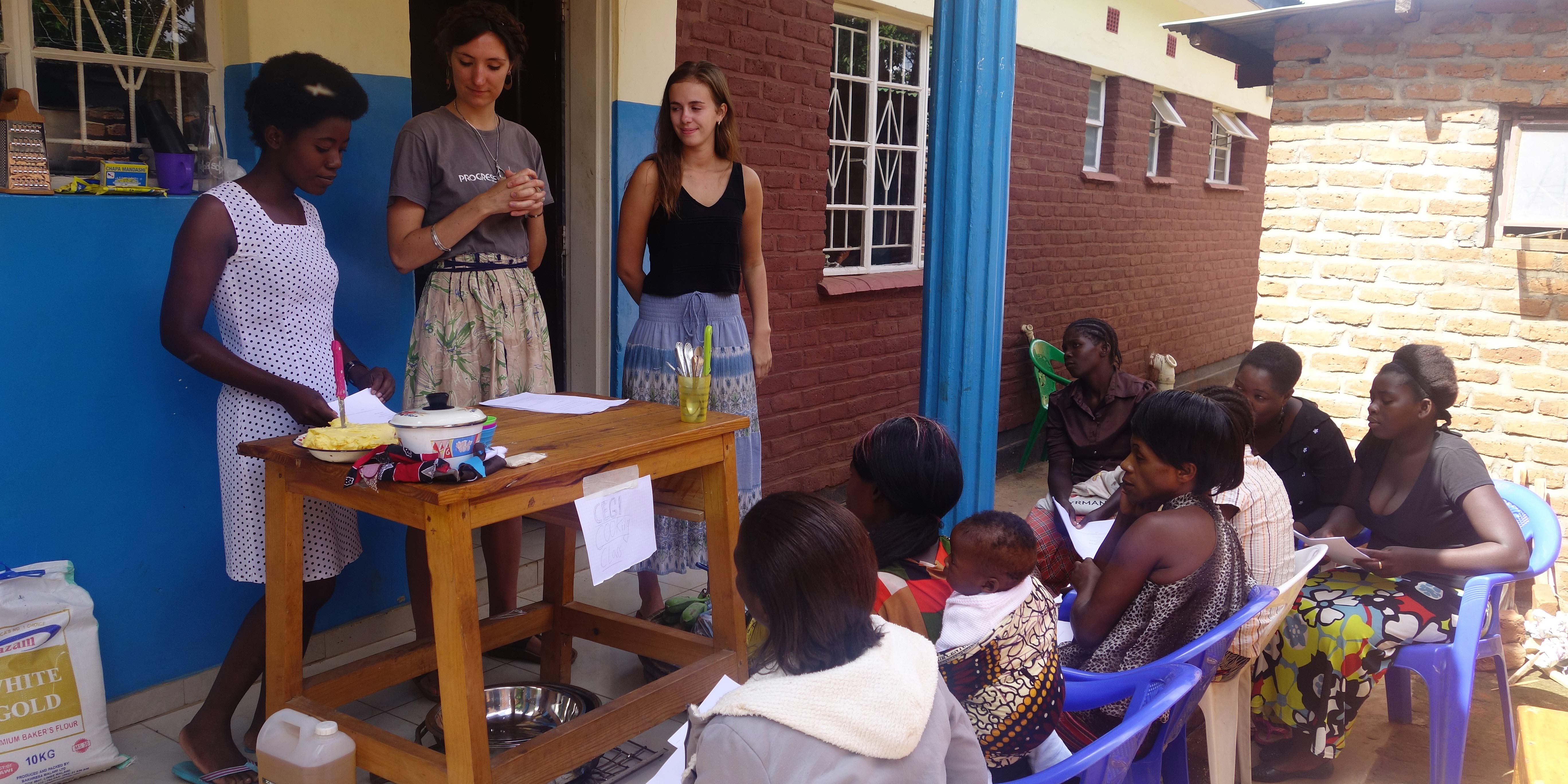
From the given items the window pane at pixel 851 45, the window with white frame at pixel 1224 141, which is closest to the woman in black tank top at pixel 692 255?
the window pane at pixel 851 45

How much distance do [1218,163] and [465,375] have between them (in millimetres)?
10518

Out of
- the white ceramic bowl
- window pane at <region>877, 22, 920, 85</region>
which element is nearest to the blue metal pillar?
the white ceramic bowl

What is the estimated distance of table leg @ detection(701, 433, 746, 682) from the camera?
111 inches

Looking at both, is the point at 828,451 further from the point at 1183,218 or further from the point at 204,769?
the point at 1183,218

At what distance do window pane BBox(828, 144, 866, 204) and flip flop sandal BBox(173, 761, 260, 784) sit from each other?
4.13 metres

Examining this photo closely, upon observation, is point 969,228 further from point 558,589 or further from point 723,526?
point 558,589

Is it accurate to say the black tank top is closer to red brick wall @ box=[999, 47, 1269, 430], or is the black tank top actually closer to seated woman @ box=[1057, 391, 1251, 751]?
seated woman @ box=[1057, 391, 1251, 751]

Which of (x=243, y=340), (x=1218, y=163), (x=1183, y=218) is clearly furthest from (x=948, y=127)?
(x=1218, y=163)

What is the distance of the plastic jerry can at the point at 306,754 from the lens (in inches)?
92.4

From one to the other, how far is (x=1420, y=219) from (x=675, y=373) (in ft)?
10.6

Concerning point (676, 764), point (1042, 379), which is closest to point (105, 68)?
point (676, 764)

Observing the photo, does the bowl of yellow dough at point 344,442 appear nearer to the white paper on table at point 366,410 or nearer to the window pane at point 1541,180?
the white paper on table at point 366,410

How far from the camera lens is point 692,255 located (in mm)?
3578

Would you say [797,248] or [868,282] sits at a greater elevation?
[797,248]
